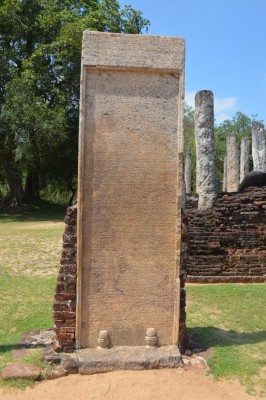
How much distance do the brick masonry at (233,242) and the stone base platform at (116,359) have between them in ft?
14.6

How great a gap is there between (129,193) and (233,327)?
248 centimetres

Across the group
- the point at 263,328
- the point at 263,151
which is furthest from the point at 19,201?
the point at 263,328

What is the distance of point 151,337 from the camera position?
4.68 metres

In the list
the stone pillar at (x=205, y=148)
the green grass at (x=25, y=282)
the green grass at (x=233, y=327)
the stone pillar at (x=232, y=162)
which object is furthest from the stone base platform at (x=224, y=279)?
the stone pillar at (x=232, y=162)

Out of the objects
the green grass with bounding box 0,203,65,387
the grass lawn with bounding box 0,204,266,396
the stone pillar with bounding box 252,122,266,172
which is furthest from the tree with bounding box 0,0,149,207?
the grass lawn with bounding box 0,204,266,396

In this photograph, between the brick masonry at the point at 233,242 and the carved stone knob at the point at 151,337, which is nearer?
the carved stone knob at the point at 151,337

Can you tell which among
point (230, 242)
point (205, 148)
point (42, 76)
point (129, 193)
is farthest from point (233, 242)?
point (42, 76)

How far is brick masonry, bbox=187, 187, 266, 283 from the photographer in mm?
8984

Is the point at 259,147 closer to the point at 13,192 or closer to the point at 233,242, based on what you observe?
the point at 233,242

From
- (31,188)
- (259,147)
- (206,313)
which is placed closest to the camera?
(206,313)

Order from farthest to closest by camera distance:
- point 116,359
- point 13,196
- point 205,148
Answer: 1. point 13,196
2. point 205,148
3. point 116,359

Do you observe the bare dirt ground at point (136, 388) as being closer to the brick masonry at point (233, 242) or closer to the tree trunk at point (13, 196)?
the brick masonry at point (233, 242)


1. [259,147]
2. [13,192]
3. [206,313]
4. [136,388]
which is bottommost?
[136,388]

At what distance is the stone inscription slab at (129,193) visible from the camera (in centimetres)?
461
